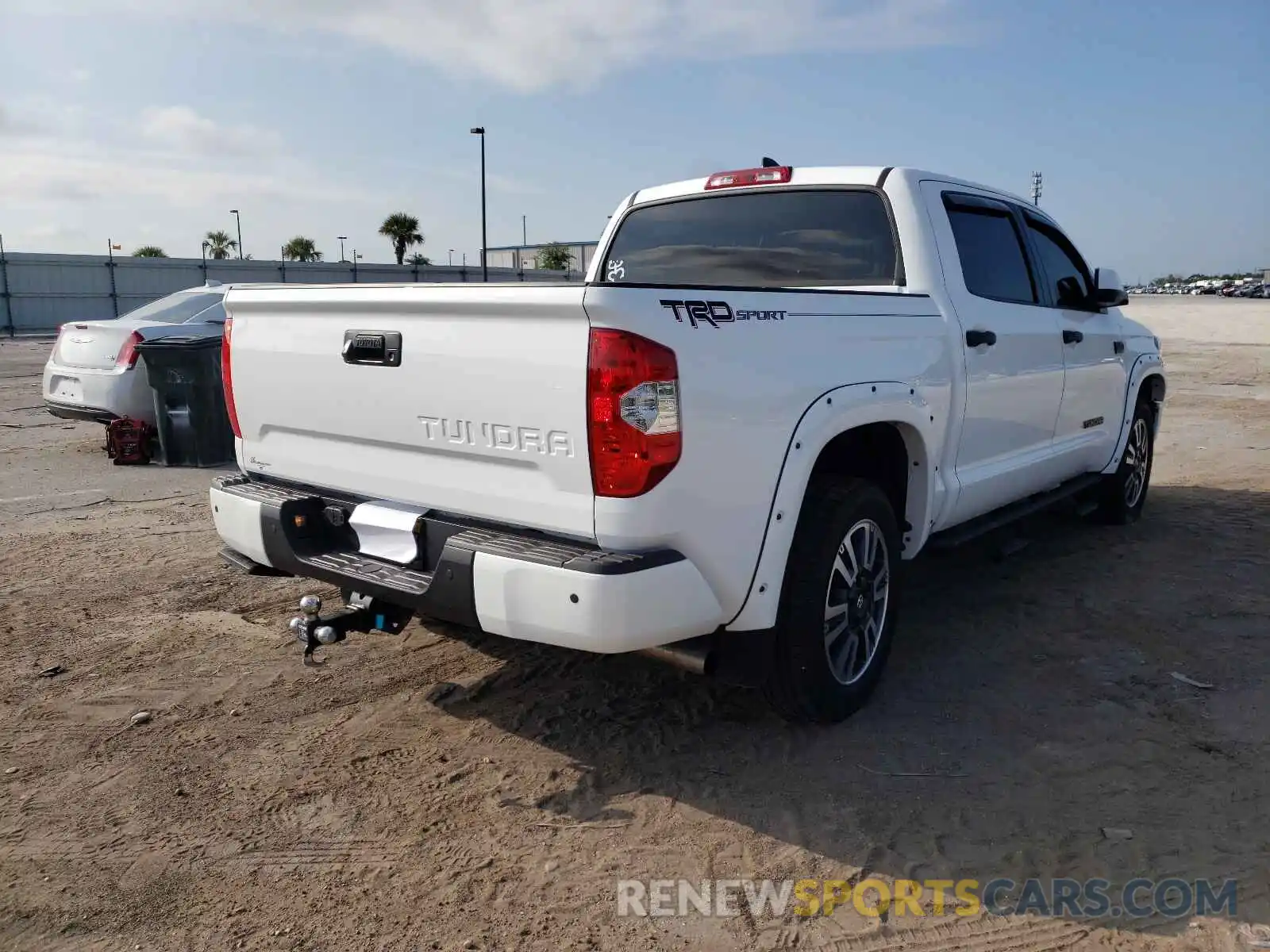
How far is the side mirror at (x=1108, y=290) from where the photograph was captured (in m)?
5.74

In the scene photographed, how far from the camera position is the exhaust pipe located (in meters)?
3.03

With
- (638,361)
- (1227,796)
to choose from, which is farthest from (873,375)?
(1227,796)

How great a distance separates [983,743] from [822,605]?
0.86 meters

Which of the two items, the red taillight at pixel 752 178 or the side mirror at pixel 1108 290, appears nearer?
the red taillight at pixel 752 178

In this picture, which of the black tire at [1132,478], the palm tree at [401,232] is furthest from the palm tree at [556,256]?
the black tire at [1132,478]

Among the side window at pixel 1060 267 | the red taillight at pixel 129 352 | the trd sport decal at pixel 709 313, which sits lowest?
the red taillight at pixel 129 352

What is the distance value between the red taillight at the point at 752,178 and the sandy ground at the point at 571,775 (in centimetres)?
219

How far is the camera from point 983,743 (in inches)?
141

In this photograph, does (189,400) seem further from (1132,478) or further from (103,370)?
(1132,478)

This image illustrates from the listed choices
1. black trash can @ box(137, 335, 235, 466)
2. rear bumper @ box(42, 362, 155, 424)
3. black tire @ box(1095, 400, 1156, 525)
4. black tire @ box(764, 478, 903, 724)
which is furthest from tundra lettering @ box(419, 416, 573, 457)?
rear bumper @ box(42, 362, 155, 424)

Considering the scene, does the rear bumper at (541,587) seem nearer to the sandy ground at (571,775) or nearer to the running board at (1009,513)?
the sandy ground at (571,775)

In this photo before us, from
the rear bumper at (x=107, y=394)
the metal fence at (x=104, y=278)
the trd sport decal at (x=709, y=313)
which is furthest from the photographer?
the metal fence at (x=104, y=278)

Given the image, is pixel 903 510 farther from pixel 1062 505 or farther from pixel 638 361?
pixel 1062 505

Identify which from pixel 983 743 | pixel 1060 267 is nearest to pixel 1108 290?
pixel 1060 267
